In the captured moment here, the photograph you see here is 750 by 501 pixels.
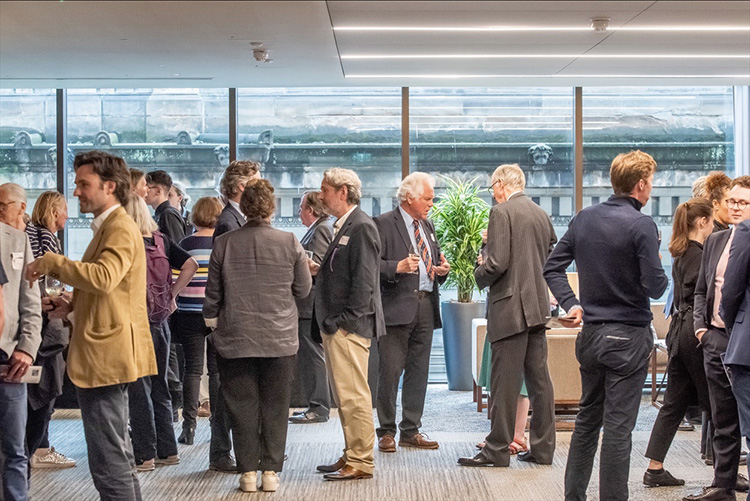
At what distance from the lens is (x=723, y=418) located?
15.0 ft

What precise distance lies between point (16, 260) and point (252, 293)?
119 cm

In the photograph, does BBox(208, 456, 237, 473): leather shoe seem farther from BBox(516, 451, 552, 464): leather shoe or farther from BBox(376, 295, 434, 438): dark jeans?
BBox(516, 451, 552, 464): leather shoe

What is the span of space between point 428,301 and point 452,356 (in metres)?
2.45

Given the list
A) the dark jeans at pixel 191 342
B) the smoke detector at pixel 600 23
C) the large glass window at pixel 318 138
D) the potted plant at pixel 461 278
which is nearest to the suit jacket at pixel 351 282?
the dark jeans at pixel 191 342

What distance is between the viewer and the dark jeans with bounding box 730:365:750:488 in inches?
159

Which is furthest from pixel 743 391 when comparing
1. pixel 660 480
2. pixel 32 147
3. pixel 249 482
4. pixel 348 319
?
pixel 32 147

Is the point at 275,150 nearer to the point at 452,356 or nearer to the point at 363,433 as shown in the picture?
the point at 452,356

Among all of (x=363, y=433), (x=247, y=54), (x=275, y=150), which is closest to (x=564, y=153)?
(x=275, y=150)

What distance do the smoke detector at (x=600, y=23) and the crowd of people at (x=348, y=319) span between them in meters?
1.07

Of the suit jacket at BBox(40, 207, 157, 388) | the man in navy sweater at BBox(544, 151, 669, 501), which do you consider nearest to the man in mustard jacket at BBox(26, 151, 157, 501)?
the suit jacket at BBox(40, 207, 157, 388)

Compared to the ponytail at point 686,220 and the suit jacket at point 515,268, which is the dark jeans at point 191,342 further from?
the ponytail at point 686,220

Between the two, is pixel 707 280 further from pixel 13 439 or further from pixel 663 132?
pixel 663 132

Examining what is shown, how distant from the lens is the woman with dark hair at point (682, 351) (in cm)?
484

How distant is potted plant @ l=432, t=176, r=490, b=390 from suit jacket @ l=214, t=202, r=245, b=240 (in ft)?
10.4
